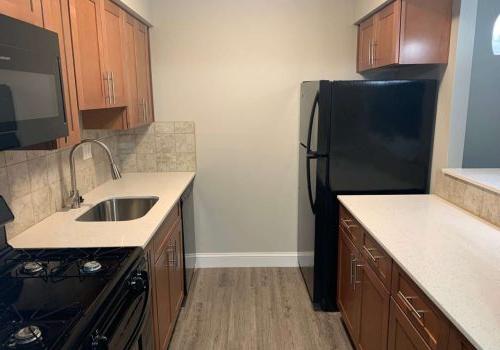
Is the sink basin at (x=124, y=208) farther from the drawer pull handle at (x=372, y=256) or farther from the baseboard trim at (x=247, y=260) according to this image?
the drawer pull handle at (x=372, y=256)

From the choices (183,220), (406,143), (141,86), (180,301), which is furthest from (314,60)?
(180,301)

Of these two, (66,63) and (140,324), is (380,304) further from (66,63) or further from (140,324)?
(66,63)

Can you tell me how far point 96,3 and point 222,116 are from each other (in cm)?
147

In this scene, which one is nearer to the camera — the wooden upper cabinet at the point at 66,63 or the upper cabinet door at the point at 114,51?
the wooden upper cabinet at the point at 66,63

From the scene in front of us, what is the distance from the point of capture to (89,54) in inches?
81.1

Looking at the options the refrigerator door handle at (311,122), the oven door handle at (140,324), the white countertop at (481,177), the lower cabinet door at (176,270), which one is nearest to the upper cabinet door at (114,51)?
the lower cabinet door at (176,270)

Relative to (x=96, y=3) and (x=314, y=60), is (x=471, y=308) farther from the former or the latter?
(x=314, y=60)

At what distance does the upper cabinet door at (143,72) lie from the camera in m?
2.95

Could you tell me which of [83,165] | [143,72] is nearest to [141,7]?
[143,72]

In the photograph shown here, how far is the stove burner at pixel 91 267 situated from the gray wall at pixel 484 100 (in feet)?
8.33

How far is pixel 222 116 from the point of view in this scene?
343 cm

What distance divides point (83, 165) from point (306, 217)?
5.59ft

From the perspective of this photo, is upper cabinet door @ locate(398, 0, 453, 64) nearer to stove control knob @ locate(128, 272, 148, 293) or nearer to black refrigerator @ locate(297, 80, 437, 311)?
black refrigerator @ locate(297, 80, 437, 311)

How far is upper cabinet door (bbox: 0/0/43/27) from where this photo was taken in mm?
1223
